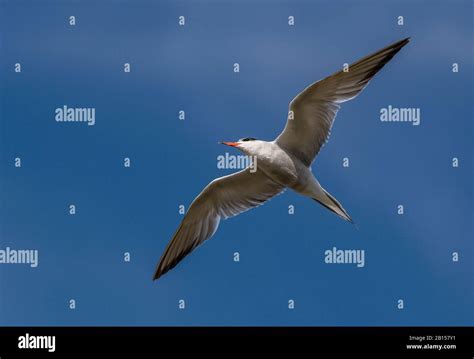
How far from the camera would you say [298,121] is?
836 cm

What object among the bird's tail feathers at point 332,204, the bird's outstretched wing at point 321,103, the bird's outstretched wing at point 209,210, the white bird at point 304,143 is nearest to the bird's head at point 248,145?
the white bird at point 304,143

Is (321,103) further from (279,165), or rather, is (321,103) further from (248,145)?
(248,145)

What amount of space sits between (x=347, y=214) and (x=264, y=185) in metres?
1.24

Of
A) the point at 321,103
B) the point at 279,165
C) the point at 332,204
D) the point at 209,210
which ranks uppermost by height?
the point at 321,103

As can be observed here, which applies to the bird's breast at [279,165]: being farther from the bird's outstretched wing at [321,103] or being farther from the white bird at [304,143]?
the bird's outstretched wing at [321,103]

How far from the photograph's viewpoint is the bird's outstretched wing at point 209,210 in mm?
9000

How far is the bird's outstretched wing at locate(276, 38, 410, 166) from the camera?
324 inches

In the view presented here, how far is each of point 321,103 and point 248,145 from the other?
92 cm

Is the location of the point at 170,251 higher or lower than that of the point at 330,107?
lower

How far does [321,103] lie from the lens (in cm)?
836

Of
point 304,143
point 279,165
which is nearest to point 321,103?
point 304,143

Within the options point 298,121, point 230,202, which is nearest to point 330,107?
point 298,121

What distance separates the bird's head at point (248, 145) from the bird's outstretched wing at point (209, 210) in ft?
2.00
